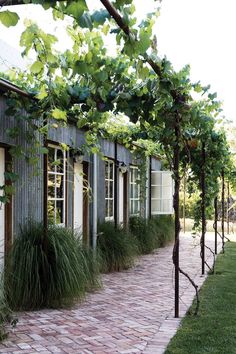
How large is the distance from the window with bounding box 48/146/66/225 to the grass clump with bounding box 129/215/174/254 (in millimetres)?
3666

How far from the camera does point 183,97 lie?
4699 mm

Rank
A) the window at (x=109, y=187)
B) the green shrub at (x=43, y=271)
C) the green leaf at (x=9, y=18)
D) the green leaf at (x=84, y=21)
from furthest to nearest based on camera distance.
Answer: the window at (x=109, y=187)
the green shrub at (x=43, y=271)
the green leaf at (x=84, y=21)
the green leaf at (x=9, y=18)

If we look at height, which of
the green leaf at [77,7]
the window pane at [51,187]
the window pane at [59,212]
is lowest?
the window pane at [59,212]

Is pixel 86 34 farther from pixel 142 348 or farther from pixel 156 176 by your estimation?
pixel 156 176

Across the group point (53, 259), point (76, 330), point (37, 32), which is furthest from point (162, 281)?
point (37, 32)

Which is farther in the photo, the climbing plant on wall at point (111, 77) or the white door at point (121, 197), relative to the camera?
the white door at point (121, 197)

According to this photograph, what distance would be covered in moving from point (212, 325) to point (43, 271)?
1.90m

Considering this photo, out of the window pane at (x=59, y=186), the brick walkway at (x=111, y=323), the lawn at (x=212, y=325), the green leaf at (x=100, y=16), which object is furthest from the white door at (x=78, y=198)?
the green leaf at (x=100, y=16)

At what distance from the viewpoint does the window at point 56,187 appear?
276 inches

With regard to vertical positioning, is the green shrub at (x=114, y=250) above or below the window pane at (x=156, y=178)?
below

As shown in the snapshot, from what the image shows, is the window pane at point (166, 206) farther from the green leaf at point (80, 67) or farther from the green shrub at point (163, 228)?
the green leaf at point (80, 67)

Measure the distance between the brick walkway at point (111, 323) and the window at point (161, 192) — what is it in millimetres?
6444

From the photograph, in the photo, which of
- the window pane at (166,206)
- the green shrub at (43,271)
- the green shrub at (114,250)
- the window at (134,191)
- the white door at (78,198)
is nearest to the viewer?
the green shrub at (43,271)

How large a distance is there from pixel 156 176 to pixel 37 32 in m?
11.3
